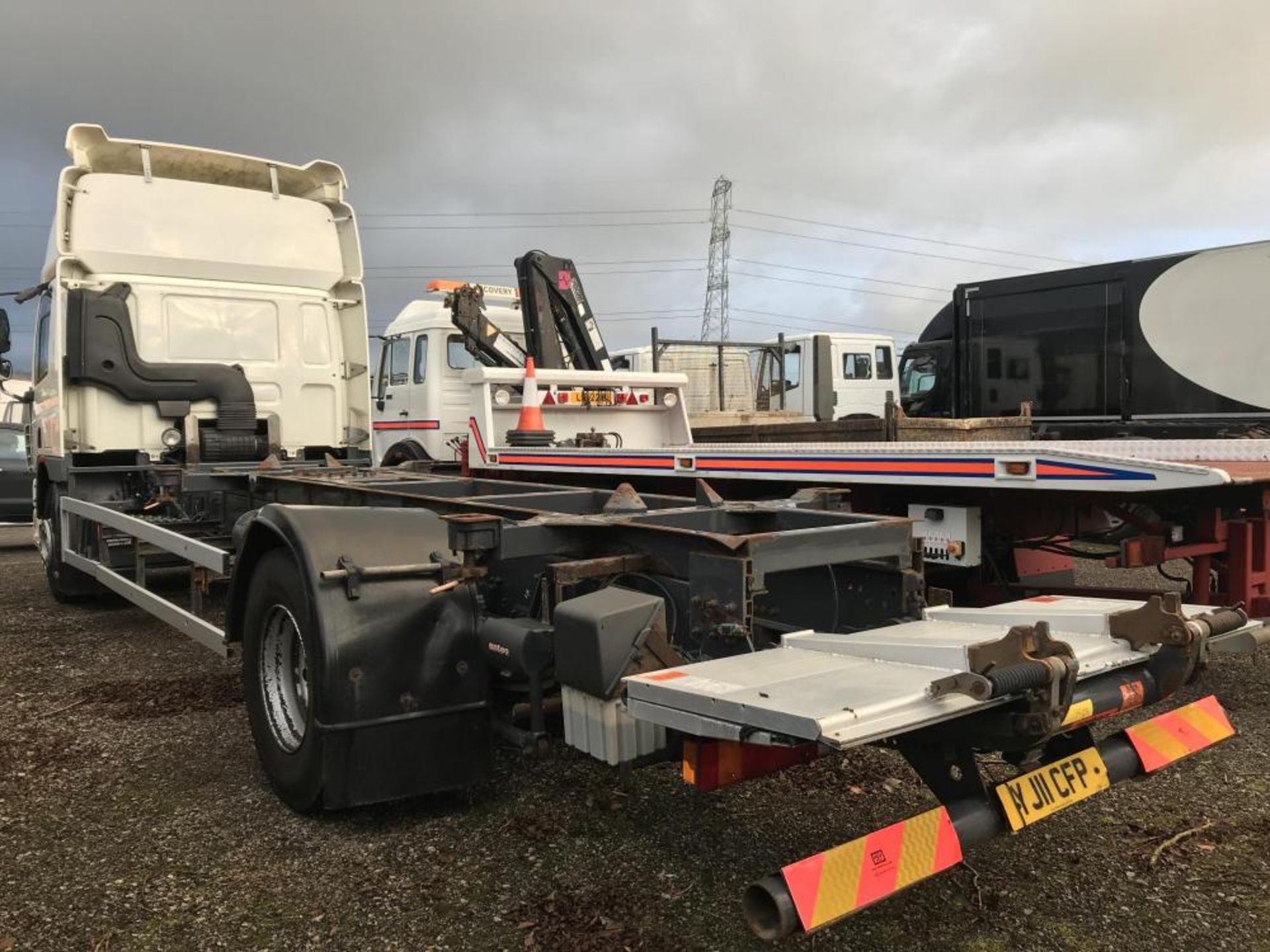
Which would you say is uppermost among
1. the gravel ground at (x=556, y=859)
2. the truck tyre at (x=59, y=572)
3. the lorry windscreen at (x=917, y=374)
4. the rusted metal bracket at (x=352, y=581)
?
the lorry windscreen at (x=917, y=374)

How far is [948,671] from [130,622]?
21.7ft

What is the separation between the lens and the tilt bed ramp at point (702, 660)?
83.0 inches

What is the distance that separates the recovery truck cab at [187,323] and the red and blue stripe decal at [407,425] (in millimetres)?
2753

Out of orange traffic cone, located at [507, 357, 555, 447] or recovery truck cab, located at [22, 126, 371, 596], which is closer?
recovery truck cab, located at [22, 126, 371, 596]

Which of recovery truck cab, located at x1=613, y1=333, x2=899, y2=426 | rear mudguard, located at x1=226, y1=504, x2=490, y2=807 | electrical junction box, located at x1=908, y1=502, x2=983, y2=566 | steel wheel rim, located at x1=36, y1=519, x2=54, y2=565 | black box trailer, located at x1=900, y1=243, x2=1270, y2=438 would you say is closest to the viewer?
rear mudguard, located at x1=226, y1=504, x2=490, y2=807

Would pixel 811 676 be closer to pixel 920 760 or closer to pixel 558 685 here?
pixel 920 760

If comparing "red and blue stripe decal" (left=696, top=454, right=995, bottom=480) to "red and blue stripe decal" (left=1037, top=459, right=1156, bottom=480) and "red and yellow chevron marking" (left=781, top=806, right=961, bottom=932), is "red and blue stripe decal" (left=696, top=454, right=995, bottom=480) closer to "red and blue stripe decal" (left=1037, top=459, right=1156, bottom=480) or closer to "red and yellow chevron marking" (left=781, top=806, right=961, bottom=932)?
"red and blue stripe decal" (left=1037, top=459, right=1156, bottom=480)

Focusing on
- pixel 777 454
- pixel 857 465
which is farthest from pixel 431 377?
pixel 857 465

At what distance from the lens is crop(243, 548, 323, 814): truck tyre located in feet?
A: 10.3

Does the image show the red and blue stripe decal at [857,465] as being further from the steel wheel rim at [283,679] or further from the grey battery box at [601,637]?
the steel wheel rim at [283,679]

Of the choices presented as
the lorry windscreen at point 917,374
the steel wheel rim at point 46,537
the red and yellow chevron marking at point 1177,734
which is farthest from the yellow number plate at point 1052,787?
the lorry windscreen at point 917,374

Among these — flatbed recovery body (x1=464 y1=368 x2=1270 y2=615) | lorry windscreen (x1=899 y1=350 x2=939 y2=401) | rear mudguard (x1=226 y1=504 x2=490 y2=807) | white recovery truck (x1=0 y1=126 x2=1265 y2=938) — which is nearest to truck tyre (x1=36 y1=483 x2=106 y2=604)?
white recovery truck (x1=0 y1=126 x2=1265 y2=938)

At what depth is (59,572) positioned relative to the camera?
7.70 m

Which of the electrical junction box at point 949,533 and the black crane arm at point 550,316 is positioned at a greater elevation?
the black crane arm at point 550,316
